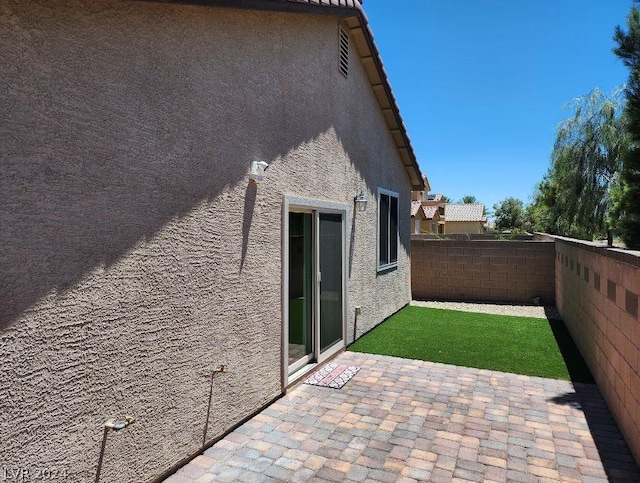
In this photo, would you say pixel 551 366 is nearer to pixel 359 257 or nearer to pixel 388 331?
pixel 388 331

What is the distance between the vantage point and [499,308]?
14.9 metres

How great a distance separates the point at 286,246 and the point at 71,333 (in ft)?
12.6

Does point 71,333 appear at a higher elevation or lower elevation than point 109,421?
higher

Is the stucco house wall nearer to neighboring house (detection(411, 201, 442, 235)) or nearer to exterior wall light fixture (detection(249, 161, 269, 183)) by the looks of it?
neighboring house (detection(411, 201, 442, 235))

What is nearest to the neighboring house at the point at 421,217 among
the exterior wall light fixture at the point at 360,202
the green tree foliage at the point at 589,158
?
the green tree foliage at the point at 589,158

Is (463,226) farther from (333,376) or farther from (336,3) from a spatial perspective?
(336,3)

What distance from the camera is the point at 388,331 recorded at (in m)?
11.3

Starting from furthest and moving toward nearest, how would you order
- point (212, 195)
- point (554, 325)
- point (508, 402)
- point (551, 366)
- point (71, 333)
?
point (554, 325) → point (551, 366) → point (508, 402) → point (212, 195) → point (71, 333)

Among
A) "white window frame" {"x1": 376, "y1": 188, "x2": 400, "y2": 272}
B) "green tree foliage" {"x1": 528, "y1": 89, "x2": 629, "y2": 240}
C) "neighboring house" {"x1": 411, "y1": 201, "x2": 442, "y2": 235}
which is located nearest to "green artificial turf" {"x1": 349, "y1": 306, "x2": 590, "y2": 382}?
"white window frame" {"x1": 376, "y1": 188, "x2": 400, "y2": 272}

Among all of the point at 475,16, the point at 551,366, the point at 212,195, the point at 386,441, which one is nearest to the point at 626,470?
the point at 386,441

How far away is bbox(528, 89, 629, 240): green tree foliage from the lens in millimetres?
22531

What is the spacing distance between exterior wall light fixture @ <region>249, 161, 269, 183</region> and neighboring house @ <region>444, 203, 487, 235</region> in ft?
216

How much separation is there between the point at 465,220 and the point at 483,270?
53.9 metres

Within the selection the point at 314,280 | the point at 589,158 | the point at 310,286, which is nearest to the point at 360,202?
the point at 314,280
